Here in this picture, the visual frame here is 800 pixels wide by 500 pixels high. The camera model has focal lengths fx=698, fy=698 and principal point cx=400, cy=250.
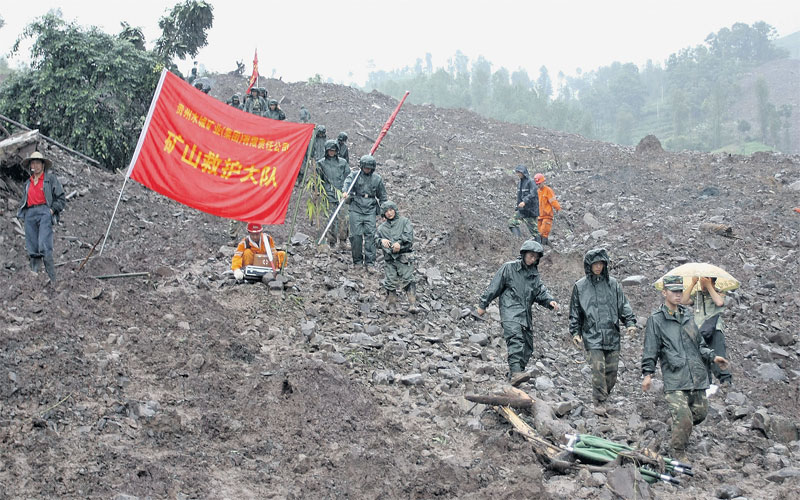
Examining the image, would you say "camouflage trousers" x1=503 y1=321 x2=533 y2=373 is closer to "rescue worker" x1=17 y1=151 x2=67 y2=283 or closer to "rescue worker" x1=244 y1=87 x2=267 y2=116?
"rescue worker" x1=17 y1=151 x2=67 y2=283

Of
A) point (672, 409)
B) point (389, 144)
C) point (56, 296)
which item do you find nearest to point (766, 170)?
point (389, 144)

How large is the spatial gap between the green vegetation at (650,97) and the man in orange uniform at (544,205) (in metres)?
46.3

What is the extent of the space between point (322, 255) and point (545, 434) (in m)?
5.66

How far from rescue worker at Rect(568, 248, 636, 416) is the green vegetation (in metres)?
51.9

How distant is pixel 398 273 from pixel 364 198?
1.36 metres

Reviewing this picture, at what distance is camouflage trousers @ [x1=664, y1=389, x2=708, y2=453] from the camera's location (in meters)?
5.67

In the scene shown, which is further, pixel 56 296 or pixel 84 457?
pixel 56 296

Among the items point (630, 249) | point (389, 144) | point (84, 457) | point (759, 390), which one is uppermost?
point (389, 144)

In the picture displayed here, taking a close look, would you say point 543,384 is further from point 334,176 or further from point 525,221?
point 334,176

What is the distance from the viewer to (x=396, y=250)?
8.83 meters

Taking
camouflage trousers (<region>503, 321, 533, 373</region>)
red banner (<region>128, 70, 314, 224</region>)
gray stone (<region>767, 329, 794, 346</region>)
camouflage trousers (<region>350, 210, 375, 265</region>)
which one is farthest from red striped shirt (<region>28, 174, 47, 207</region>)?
gray stone (<region>767, 329, 794, 346</region>)

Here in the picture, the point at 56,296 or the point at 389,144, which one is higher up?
the point at 389,144

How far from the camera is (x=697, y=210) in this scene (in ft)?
53.4

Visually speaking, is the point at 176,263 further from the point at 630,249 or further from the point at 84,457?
the point at 630,249
